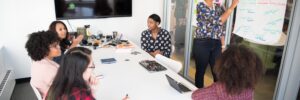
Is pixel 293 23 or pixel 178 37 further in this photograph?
pixel 178 37

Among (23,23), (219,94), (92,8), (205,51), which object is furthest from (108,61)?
(23,23)

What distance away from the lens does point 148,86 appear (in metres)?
1.86

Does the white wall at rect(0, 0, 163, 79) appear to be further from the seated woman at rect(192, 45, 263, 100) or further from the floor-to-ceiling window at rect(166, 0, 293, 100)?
the seated woman at rect(192, 45, 263, 100)

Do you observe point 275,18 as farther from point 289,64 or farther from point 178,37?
point 178,37

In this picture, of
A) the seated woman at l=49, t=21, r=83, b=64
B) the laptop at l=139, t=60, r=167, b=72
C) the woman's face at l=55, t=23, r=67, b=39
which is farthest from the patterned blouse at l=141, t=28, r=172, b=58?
the woman's face at l=55, t=23, r=67, b=39

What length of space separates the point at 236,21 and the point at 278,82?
2.76 feet

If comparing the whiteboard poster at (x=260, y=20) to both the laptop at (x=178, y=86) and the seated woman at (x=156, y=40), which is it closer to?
the seated woman at (x=156, y=40)

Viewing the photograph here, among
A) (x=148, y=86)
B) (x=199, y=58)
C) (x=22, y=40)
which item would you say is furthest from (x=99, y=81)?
(x=22, y=40)

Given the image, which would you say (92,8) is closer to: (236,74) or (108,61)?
(108,61)

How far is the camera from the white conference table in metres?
1.70

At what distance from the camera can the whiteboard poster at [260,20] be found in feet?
7.53

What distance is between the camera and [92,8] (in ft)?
12.2

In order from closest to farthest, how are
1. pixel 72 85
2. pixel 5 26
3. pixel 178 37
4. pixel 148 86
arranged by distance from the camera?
pixel 72 85, pixel 148 86, pixel 5 26, pixel 178 37

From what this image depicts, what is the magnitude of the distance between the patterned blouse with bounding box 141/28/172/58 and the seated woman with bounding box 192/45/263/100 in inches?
71.4
